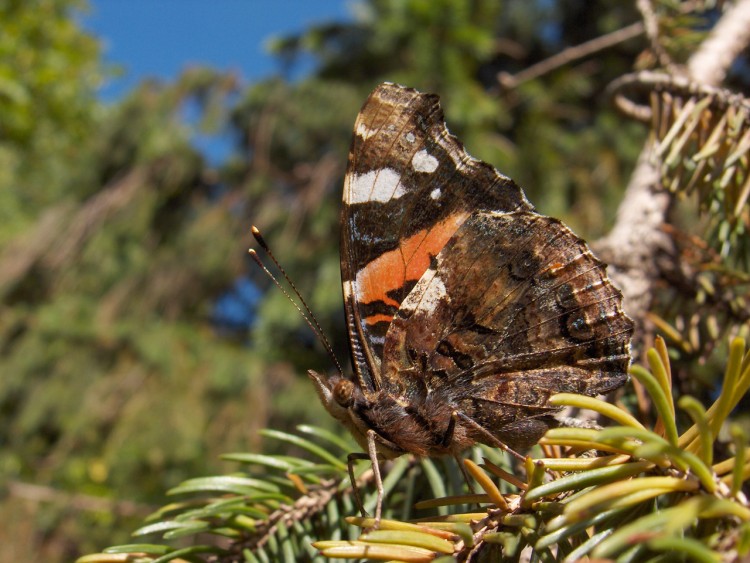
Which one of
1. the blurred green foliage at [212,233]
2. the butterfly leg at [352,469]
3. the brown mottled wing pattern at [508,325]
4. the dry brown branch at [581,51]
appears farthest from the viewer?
the blurred green foliage at [212,233]

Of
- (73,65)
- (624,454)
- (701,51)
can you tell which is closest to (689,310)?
(701,51)

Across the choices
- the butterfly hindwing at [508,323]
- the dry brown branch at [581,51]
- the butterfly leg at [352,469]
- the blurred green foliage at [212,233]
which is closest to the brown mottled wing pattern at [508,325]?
the butterfly hindwing at [508,323]

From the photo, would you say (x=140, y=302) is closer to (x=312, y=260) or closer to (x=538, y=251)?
(x=312, y=260)

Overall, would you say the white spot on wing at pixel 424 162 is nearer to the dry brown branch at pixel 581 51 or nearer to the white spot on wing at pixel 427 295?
the white spot on wing at pixel 427 295

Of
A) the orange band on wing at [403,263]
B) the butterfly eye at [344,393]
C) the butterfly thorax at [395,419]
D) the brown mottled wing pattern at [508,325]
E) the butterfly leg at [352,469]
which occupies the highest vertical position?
the orange band on wing at [403,263]

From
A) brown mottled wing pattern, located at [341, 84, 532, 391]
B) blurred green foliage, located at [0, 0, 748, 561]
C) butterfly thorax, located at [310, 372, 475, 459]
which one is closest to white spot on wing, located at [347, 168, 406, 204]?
brown mottled wing pattern, located at [341, 84, 532, 391]

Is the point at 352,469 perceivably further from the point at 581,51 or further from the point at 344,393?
the point at 581,51

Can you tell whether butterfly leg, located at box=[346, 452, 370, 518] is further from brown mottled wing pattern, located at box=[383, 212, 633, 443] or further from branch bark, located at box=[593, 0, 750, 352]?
branch bark, located at box=[593, 0, 750, 352]
